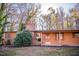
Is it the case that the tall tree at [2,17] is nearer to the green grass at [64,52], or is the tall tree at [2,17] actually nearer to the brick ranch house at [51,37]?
the brick ranch house at [51,37]

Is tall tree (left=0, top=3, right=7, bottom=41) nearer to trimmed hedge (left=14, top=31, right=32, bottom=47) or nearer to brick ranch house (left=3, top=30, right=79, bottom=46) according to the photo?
brick ranch house (left=3, top=30, right=79, bottom=46)

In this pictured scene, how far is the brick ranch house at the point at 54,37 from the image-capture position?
6.29ft

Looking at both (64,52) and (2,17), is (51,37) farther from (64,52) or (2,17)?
(2,17)

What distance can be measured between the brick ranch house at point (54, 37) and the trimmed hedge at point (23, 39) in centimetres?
5

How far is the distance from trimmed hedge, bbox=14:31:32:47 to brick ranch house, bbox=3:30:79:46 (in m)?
0.05

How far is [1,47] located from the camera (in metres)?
1.96

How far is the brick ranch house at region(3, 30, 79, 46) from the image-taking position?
6.29 ft

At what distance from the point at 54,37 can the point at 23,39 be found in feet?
1.16

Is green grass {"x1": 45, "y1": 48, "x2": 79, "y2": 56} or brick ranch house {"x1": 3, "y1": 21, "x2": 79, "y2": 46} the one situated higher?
brick ranch house {"x1": 3, "y1": 21, "x2": 79, "y2": 46}

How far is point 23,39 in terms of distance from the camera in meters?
1.94

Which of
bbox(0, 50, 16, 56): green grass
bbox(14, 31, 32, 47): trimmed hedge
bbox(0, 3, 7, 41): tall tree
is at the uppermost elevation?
bbox(0, 3, 7, 41): tall tree

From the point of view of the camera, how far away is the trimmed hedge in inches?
76.0

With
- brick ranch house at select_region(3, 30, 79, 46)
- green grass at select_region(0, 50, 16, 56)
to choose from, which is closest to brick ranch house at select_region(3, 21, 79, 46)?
brick ranch house at select_region(3, 30, 79, 46)

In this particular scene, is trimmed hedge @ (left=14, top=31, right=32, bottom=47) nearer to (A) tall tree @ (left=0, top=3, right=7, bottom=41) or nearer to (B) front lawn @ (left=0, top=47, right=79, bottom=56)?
(B) front lawn @ (left=0, top=47, right=79, bottom=56)
